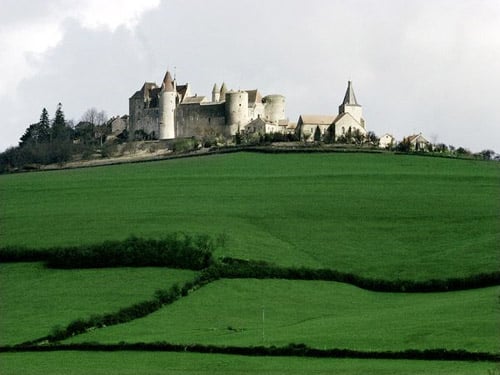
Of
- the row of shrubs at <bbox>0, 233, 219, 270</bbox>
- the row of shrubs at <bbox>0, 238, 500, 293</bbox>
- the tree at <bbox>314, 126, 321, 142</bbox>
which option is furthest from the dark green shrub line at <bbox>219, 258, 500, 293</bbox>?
the tree at <bbox>314, 126, 321, 142</bbox>

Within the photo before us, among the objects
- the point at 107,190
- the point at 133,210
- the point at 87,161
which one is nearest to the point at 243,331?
the point at 133,210

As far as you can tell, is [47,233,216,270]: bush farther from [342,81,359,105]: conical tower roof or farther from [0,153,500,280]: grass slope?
[342,81,359,105]: conical tower roof

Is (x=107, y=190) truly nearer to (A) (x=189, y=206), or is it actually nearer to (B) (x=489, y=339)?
(A) (x=189, y=206)

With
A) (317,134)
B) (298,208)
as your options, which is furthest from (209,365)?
(317,134)

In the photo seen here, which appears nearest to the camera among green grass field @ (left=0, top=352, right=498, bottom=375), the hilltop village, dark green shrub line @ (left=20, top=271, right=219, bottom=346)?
green grass field @ (left=0, top=352, right=498, bottom=375)

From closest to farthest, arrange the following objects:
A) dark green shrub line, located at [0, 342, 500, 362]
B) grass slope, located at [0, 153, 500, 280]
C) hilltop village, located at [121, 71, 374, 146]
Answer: dark green shrub line, located at [0, 342, 500, 362] < grass slope, located at [0, 153, 500, 280] < hilltop village, located at [121, 71, 374, 146]

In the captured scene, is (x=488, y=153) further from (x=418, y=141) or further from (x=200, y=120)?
(x=200, y=120)
